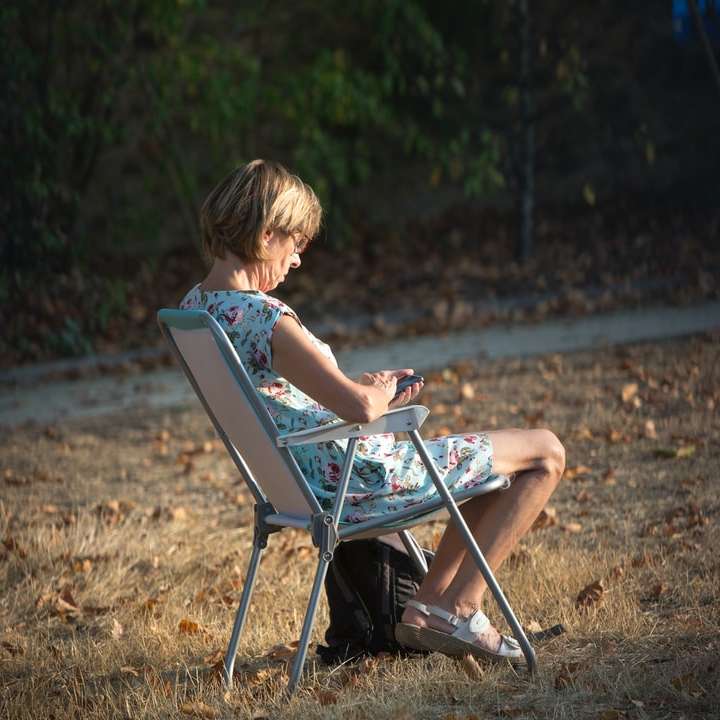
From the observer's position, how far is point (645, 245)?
1323 cm

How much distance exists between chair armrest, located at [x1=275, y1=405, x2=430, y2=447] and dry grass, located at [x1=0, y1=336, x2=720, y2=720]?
2.38ft

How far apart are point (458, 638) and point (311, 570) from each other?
1.66 metres

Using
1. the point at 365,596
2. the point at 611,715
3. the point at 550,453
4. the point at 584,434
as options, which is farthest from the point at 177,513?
the point at 611,715

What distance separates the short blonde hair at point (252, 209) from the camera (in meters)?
Answer: 3.70

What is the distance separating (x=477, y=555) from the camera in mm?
3713

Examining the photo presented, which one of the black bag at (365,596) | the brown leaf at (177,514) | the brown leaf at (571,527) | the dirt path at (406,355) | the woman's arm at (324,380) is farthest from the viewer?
the dirt path at (406,355)

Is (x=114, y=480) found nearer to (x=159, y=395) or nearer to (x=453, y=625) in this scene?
(x=159, y=395)

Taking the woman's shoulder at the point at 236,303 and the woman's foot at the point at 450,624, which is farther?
the woman's foot at the point at 450,624

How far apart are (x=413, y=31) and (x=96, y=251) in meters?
4.23

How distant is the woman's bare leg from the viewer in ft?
12.7

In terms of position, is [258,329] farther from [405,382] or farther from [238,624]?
[238,624]

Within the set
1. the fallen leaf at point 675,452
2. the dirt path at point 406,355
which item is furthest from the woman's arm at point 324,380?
the dirt path at point 406,355

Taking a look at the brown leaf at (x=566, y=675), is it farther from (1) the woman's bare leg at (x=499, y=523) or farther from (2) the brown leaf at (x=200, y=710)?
(2) the brown leaf at (x=200, y=710)

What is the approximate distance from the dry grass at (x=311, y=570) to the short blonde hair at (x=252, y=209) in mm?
1273
